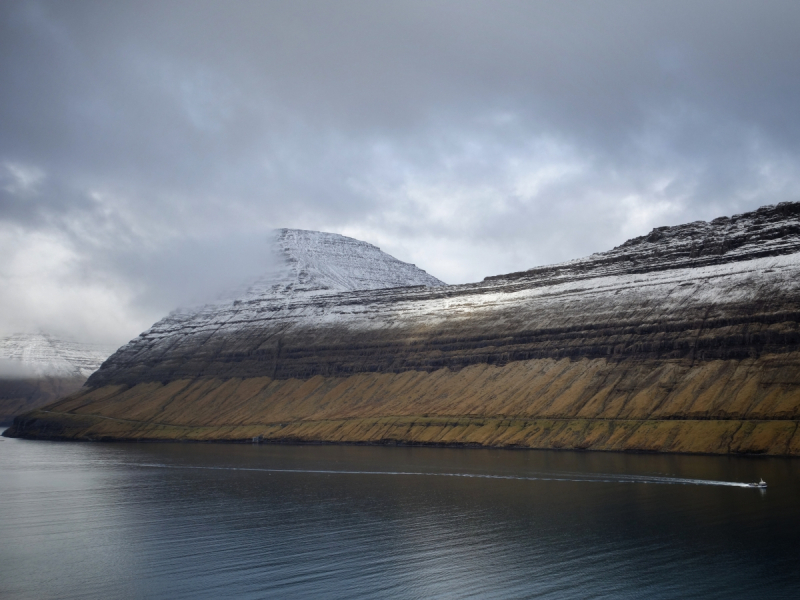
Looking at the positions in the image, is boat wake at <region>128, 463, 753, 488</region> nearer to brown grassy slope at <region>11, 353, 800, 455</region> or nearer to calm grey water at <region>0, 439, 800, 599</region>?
calm grey water at <region>0, 439, 800, 599</region>

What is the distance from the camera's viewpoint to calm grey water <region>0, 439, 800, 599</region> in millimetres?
53844

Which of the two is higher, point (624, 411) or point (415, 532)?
point (624, 411)

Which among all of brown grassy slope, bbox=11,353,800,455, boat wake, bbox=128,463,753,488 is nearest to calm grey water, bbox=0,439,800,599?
boat wake, bbox=128,463,753,488

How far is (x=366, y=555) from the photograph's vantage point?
62.7 metres

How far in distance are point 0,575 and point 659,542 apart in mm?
55216

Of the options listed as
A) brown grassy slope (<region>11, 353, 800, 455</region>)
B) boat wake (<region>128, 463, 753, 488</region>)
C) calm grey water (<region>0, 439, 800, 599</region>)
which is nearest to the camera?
calm grey water (<region>0, 439, 800, 599</region>)

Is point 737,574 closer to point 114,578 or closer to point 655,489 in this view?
point 655,489

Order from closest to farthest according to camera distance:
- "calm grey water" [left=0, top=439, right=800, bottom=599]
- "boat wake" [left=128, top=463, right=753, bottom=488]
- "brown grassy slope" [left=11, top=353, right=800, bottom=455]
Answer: "calm grey water" [left=0, top=439, right=800, bottom=599]
"boat wake" [left=128, top=463, right=753, bottom=488]
"brown grassy slope" [left=11, top=353, right=800, bottom=455]

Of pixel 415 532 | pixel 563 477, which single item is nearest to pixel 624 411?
pixel 563 477

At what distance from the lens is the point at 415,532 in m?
71.7

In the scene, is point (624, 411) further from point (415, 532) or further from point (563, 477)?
point (415, 532)

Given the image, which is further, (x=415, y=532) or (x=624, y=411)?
(x=624, y=411)

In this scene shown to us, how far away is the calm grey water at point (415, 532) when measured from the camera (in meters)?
53.8

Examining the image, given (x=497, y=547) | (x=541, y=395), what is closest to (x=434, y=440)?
(x=541, y=395)
